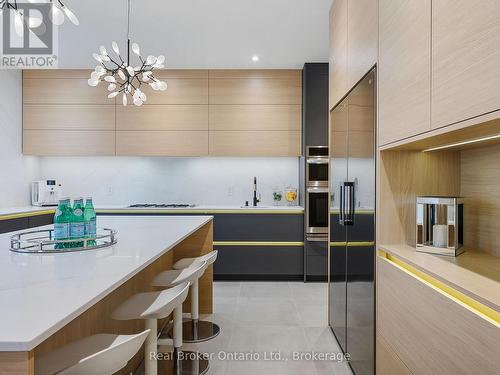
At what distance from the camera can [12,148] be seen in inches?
179

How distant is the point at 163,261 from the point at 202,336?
68 centimetres

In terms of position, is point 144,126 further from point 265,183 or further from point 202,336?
point 202,336

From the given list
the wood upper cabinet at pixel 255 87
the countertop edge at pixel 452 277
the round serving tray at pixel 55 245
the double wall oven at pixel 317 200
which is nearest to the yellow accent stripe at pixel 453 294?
the countertop edge at pixel 452 277

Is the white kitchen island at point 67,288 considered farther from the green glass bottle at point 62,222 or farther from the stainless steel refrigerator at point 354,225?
the stainless steel refrigerator at point 354,225

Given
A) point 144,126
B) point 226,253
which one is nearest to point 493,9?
point 226,253

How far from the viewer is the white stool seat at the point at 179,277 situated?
213 cm

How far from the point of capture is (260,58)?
169 inches

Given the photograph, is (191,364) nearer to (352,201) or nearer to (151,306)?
(151,306)

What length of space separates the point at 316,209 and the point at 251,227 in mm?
823

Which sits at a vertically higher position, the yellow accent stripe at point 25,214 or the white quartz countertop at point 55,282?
the yellow accent stripe at point 25,214

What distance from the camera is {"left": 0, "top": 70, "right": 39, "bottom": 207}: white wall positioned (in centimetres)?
440

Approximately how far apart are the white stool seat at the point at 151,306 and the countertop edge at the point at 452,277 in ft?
3.45

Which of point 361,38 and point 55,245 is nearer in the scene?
point 55,245

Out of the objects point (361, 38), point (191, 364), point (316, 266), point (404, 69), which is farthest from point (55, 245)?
point (316, 266)
